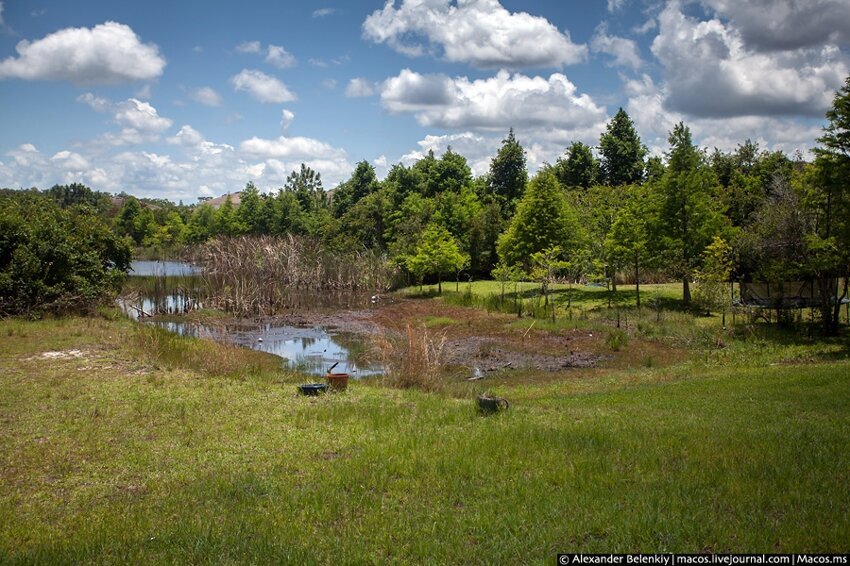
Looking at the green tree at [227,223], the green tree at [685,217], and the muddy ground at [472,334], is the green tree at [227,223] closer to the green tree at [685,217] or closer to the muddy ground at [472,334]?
the muddy ground at [472,334]

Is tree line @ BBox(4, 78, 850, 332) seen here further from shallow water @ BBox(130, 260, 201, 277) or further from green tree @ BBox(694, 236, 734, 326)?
shallow water @ BBox(130, 260, 201, 277)

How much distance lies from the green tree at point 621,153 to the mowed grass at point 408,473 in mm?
51401

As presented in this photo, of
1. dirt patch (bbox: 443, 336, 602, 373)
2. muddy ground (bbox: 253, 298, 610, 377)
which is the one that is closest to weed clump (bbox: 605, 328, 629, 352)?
muddy ground (bbox: 253, 298, 610, 377)

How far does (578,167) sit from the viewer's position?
63.3 m

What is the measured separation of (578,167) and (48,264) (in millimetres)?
50100

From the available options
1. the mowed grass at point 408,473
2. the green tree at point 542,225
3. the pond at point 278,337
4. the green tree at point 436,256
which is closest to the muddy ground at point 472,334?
the pond at point 278,337

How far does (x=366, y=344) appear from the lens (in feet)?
88.2

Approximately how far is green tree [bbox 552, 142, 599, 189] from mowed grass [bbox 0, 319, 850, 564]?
50.1 m

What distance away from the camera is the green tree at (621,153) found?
6319cm

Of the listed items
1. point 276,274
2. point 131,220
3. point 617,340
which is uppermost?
point 131,220

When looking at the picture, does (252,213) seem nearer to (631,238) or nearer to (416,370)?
(631,238)

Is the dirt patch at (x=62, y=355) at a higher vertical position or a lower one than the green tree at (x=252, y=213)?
lower

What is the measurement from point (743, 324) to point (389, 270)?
28196 mm

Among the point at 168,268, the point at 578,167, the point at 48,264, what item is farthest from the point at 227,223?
the point at 48,264
